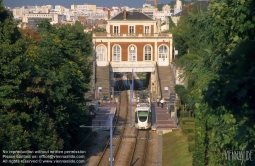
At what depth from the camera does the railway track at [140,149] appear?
2488 centimetres

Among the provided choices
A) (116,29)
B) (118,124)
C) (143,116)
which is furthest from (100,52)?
(143,116)

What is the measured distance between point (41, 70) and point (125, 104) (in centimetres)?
2359

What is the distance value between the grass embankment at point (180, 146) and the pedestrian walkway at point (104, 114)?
4.54 metres

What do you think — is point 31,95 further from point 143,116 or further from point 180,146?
point 143,116

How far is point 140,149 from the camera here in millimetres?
27719

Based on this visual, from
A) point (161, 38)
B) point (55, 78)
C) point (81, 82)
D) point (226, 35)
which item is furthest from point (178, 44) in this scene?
point (226, 35)

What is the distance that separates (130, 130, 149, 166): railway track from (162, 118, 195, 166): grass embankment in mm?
1078

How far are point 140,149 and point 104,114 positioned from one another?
10.9 meters

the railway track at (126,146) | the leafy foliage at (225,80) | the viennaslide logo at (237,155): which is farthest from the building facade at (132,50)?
the viennaslide logo at (237,155)

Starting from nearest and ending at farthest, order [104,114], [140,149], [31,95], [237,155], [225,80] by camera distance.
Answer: [225,80] < [237,155] < [31,95] < [140,149] < [104,114]

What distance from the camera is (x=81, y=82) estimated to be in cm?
2688

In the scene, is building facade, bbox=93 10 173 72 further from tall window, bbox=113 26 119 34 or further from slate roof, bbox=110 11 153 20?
slate roof, bbox=110 11 153 20

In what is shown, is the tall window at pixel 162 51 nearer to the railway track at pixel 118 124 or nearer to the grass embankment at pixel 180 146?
the railway track at pixel 118 124

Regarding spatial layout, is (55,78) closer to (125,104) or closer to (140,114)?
(140,114)
